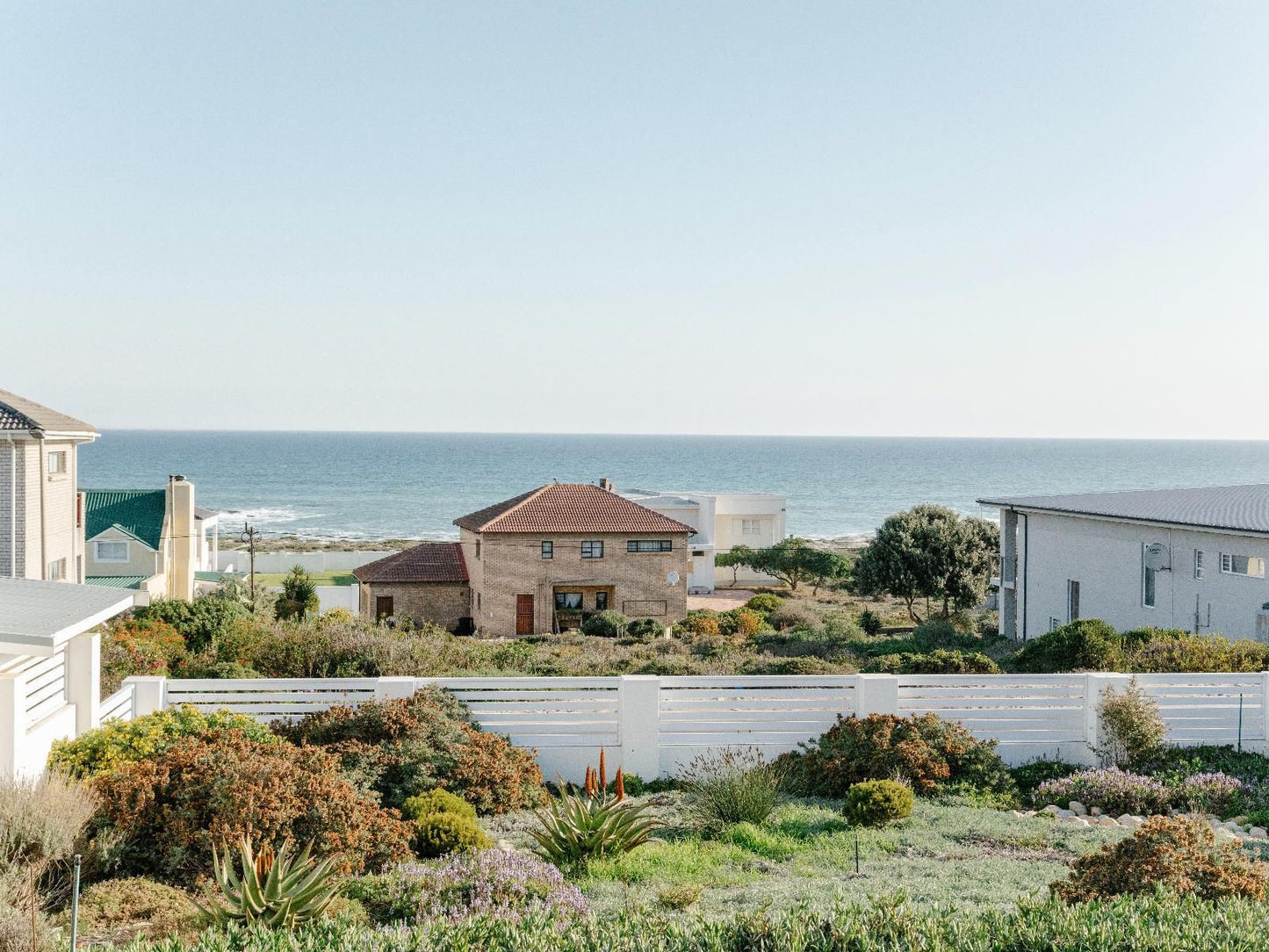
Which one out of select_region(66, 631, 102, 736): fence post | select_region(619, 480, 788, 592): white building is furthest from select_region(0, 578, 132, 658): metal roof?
select_region(619, 480, 788, 592): white building

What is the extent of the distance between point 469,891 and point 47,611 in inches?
206

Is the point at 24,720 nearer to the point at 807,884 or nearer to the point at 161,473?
the point at 807,884

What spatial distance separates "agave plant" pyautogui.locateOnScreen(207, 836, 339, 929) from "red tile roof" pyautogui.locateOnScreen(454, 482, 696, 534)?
3269 cm

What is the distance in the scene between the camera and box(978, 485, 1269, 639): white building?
22.5m

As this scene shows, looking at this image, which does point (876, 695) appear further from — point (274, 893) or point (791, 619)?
point (791, 619)

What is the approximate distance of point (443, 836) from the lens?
8477 millimetres

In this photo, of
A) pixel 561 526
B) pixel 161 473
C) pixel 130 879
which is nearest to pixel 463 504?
pixel 161 473

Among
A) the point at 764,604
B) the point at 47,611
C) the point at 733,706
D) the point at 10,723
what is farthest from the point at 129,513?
the point at 733,706

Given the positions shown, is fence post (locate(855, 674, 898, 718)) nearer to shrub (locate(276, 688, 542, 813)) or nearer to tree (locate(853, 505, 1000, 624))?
shrub (locate(276, 688, 542, 813))

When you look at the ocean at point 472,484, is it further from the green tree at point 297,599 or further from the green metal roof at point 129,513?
the green tree at point 297,599

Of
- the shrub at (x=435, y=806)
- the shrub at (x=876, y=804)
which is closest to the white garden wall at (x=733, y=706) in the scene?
the shrub at (x=876, y=804)

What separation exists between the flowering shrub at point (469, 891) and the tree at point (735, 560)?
50323 millimetres

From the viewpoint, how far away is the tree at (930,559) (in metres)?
39.2

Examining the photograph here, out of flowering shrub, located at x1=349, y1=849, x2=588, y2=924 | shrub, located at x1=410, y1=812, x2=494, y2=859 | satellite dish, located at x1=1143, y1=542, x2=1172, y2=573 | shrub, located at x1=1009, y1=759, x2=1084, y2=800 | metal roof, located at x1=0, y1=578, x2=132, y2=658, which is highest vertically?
metal roof, located at x1=0, y1=578, x2=132, y2=658
